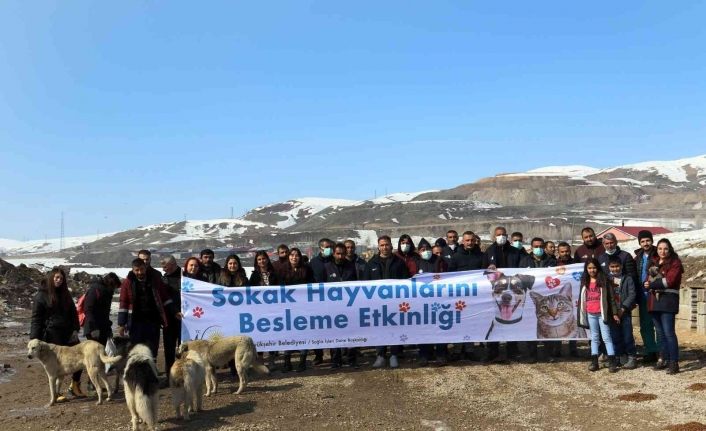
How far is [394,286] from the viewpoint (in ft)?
34.0

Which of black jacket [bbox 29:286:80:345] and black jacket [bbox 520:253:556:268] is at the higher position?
black jacket [bbox 520:253:556:268]

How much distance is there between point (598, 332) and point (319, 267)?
5.00m

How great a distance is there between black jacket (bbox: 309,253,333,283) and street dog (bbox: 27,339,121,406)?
152 inches

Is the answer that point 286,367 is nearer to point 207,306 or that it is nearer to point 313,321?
point 313,321

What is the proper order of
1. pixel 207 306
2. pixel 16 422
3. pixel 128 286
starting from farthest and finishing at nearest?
pixel 207 306
pixel 128 286
pixel 16 422

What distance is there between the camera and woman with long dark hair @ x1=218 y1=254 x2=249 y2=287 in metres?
10.3

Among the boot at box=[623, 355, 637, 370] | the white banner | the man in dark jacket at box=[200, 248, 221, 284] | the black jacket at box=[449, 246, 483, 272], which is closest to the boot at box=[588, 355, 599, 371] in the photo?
the boot at box=[623, 355, 637, 370]

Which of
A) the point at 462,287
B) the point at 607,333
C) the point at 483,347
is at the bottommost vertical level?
the point at 483,347

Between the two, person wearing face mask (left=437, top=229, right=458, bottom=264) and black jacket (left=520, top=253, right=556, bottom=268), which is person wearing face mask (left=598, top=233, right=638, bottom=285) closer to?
black jacket (left=520, top=253, right=556, bottom=268)

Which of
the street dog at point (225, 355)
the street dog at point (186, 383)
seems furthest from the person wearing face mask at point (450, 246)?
the street dog at point (186, 383)

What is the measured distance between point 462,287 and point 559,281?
1.80 metres

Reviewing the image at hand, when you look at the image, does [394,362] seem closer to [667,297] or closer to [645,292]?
[645,292]

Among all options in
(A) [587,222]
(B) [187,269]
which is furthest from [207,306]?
(A) [587,222]

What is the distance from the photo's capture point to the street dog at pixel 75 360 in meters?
8.09
